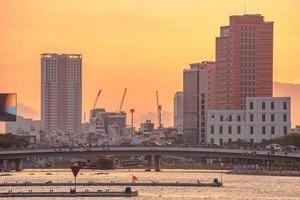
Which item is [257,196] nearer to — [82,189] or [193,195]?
[193,195]

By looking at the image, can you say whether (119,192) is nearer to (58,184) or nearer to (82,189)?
(82,189)

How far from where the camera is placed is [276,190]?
185625 mm

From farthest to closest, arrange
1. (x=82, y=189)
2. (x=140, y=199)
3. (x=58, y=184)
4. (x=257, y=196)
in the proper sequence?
(x=58, y=184) < (x=82, y=189) < (x=257, y=196) < (x=140, y=199)

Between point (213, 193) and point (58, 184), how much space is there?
26.4m

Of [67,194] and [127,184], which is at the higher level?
[127,184]

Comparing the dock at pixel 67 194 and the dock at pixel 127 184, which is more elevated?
the dock at pixel 127 184

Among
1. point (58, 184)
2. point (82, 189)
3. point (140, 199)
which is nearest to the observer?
point (140, 199)

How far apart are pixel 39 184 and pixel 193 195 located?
31.1 meters

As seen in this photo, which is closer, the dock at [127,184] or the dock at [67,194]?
the dock at [67,194]

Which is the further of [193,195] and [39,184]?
[39,184]

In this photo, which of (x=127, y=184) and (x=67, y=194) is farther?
(x=127, y=184)

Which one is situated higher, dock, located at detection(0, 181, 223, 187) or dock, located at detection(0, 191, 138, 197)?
dock, located at detection(0, 181, 223, 187)

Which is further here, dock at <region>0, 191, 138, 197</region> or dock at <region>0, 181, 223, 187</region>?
dock at <region>0, 181, 223, 187</region>

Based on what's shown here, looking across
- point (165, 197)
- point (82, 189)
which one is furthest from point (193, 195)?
point (82, 189)
